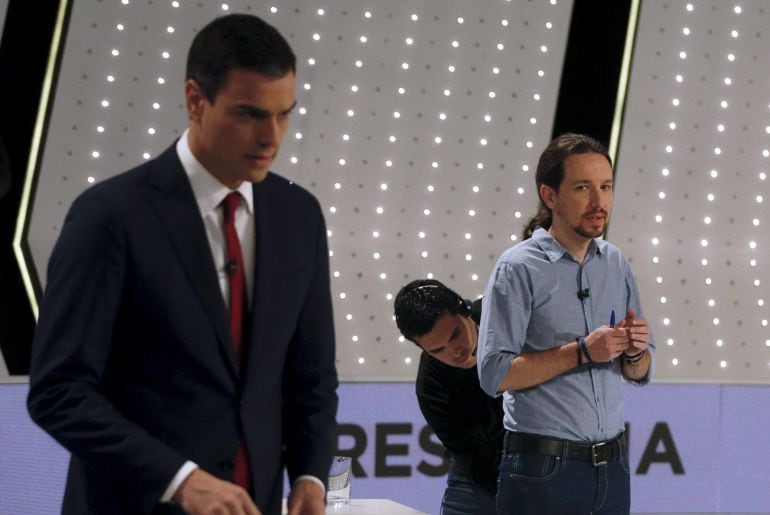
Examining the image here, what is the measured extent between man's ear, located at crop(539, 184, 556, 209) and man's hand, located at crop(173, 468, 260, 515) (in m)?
1.55

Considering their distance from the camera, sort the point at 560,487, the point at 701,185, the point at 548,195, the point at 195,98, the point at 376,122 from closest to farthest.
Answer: the point at 195,98
the point at 560,487
the point at 548,195
the point at 376,122
the point at 701,185

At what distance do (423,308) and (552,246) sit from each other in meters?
0.49

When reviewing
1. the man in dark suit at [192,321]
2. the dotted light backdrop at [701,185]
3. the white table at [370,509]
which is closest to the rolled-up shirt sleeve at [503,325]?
the white table at [370,509]

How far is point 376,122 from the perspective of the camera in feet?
14.8

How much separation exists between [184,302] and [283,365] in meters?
0.17

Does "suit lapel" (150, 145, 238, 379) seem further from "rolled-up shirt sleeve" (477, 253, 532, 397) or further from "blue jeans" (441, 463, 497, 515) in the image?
"blue jeans" (441, 463, 497, 515)

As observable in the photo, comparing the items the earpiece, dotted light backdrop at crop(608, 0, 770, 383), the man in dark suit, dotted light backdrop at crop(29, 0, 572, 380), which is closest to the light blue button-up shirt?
the earpiece

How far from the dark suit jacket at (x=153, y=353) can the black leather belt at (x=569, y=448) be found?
1138mm

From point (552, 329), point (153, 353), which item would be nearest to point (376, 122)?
point (552, 329)

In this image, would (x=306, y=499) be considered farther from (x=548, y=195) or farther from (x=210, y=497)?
(x=548, y=195)

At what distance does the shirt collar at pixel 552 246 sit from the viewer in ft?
8.39

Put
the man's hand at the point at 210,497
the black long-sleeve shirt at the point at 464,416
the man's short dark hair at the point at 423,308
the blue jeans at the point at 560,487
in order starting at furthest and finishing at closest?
the man's short dark hair at the point at 423,308
the black long-sleeve shirt at the point at 464,416
the blue jeans at the point at 560,487
the man's hand at the point at 210,497

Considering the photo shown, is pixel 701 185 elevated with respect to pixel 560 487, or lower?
elevated

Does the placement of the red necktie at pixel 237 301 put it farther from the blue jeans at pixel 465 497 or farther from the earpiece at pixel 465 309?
the earpiece at pixel 465 309
